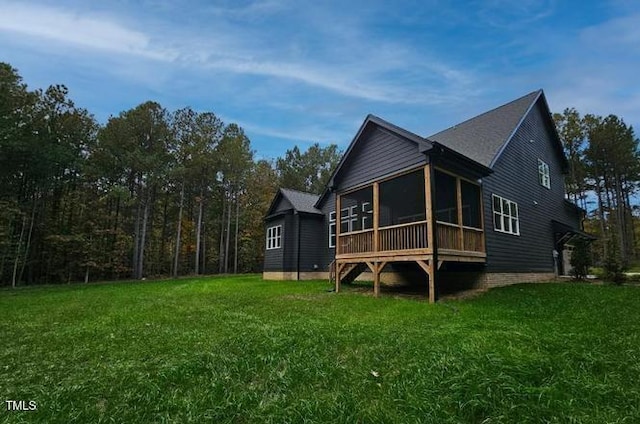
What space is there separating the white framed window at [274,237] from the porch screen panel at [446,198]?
9.93 metres

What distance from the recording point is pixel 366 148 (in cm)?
1247

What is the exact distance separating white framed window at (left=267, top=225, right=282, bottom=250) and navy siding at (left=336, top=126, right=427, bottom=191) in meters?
8.02

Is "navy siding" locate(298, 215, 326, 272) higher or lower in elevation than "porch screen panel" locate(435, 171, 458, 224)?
lower

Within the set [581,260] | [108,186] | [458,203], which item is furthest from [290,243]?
[108,186]

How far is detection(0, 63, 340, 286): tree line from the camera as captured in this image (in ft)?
71.8

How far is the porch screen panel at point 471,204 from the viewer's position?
12.0 m

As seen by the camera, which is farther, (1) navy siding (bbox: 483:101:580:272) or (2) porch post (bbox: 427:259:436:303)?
(1) navy siding (bbox: 483:101:580:272)

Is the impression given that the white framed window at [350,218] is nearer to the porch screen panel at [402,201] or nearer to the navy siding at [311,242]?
the porch screen panel at [402,201]

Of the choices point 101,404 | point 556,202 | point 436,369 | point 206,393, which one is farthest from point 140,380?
point 556,202

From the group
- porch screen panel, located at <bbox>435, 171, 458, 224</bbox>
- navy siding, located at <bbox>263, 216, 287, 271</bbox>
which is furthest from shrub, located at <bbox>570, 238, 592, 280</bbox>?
navy siding, located at <bbox>263, 216, 287, 271</bbox>

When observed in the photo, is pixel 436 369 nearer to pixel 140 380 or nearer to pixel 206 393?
pixel 206 393

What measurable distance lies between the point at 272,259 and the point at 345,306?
12.8 meters

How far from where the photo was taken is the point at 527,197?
1430 cm

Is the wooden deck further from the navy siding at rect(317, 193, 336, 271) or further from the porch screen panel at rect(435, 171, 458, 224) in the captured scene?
the navy siding at rect(317, 193, 336, 271)
